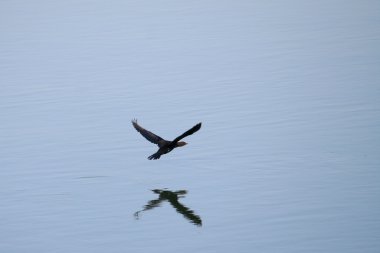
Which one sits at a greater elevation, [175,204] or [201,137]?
[201,137]

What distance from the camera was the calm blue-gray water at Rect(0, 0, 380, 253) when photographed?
16094 millimetres

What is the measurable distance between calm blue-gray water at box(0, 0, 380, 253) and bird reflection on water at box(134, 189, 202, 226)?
41 mm

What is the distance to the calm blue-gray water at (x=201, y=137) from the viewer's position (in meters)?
16.1

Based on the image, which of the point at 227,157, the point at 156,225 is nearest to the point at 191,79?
the point at 227,157

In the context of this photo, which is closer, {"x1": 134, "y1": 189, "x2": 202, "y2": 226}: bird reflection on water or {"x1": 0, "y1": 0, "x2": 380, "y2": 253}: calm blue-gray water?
{"x1": 0, "y1": 0, "x2": 380, "y2": 253}: calm blue-gray water

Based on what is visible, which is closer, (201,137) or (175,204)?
(175,204)

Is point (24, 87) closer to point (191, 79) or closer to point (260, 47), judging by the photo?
point (191, 79)

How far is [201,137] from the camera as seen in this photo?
73.6 feet

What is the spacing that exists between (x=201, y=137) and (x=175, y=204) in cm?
513

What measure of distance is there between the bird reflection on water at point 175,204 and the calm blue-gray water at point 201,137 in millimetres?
41

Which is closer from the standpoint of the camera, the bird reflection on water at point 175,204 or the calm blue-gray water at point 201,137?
the calm blue-gray water at point 201,137

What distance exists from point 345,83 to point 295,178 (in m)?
8.81

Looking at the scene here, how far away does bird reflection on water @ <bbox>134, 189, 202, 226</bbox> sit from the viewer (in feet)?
54.7

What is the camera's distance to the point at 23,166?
68.3 ft
